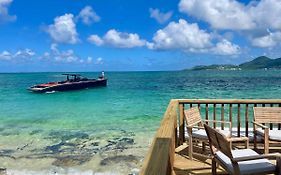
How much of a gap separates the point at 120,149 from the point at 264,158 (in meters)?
6.53

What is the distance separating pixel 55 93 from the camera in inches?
1460

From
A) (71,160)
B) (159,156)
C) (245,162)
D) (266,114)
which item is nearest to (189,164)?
(266,114)

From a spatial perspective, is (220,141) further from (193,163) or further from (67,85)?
(67,85)

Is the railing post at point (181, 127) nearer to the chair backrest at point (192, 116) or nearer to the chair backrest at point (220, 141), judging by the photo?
the chair backrest at point (192, 116)

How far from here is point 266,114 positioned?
197 inches

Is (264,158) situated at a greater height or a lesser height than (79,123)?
greater

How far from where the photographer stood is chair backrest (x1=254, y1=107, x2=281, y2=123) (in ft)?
16.3

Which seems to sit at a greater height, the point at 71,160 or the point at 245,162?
the point at 245,162

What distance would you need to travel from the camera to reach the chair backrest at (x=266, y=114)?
4.97 m

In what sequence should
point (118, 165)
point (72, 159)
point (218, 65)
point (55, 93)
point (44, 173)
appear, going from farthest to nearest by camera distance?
point (218, 65) < point (55, 93) < point (72, 159) < point (118, 165) < point (44, 173)

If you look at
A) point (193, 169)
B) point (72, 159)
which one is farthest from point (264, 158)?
point (72, 159)

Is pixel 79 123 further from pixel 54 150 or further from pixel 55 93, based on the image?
pixel 55 93

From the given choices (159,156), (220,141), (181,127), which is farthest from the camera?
(181,127)

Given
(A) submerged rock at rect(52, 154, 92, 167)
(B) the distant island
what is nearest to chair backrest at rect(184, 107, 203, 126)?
(A) submerged rock at rect(52, 154, 92, 167)
